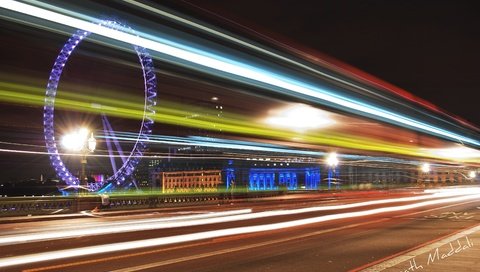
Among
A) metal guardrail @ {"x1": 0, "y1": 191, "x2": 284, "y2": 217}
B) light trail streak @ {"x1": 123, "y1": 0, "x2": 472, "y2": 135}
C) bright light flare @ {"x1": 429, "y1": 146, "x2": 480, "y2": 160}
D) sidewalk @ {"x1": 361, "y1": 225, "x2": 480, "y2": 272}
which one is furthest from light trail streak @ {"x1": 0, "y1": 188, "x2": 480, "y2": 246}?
bright light flare @ {"x1": 429, "y1": 146, "x2": 480, "y2": 160}

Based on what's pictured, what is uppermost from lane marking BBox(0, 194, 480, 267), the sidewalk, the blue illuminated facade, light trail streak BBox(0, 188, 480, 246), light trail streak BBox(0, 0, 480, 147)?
light trail streak BBox(0, 0, 480, 147)

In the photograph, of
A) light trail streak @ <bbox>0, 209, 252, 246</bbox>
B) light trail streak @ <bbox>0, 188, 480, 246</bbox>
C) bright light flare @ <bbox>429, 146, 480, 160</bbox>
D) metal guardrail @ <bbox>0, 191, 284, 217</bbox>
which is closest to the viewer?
light trail streak @ <bbox>0, 209, 252, 246</bbox>

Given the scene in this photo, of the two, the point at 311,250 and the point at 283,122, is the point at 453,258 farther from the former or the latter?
the point at 283,122

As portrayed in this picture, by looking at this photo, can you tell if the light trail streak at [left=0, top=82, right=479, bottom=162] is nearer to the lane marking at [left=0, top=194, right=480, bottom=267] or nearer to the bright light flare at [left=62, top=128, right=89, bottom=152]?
the bright light flare at [left=62, top=128, right=89, bottom=152]

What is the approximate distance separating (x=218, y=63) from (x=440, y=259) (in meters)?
7.73

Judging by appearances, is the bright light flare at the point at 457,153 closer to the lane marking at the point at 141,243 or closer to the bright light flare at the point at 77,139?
the lane marking at the point at 141,243

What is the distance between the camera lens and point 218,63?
1447 cm

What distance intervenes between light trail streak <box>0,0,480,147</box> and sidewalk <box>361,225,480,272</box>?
6.98 m

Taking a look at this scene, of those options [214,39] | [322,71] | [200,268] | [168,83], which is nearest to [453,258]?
[200,268]

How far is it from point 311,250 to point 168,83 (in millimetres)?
11494

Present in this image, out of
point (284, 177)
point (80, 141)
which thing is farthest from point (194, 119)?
point (284, 177)

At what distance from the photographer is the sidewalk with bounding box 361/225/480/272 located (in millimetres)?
9125

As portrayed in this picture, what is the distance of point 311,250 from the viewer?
1195 centimetres

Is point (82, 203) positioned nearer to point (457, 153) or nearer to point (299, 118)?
point (299, 118)
